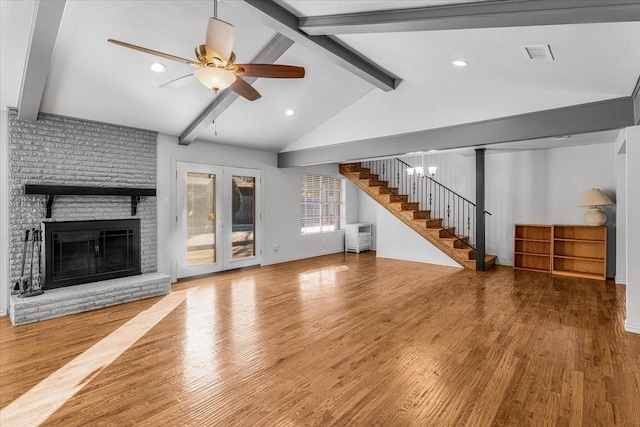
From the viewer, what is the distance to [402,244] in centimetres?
855

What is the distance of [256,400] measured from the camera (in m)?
2.49

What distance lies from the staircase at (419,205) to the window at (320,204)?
66 centimetres

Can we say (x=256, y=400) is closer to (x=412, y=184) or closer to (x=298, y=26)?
(x=298, y=26)

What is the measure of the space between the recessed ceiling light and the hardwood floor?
10.2 ft

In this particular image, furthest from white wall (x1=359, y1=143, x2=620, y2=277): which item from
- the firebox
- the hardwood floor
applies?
the firebox

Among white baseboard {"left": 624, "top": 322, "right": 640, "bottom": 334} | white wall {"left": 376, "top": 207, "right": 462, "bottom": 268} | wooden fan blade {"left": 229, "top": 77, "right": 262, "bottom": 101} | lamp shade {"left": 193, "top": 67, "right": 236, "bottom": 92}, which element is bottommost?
white baseboard {"left": 624, "top": 322, "right": 640, "bottom": 334}

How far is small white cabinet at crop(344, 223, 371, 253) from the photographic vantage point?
9.83 m

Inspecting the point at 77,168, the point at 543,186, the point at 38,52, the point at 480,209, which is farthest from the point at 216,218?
the point at 543,186

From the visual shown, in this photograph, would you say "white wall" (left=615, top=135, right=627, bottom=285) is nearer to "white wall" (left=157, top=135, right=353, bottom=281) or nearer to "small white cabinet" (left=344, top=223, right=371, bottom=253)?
"small white cabinet" (left=344, top=223, right=371, bottom=253)

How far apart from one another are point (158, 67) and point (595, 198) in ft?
24.7

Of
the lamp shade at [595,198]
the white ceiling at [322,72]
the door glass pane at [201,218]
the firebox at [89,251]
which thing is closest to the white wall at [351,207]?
the white ceiling at [322,72]

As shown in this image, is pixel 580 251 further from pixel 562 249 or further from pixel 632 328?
pixel 632 328

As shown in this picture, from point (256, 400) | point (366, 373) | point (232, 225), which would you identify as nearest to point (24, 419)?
point (256, 400)

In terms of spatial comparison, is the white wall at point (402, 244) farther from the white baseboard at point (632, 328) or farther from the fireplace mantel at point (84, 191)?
the fireplace mantel at point (84, 191)
